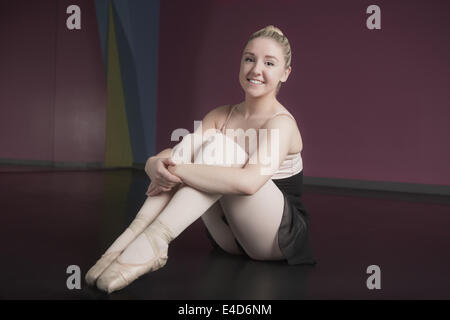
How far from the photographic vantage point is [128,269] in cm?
139

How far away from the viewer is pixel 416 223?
9.64 ft

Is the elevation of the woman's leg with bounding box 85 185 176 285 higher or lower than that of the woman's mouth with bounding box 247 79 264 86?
lower

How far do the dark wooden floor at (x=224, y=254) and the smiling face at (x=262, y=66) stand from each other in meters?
0.60

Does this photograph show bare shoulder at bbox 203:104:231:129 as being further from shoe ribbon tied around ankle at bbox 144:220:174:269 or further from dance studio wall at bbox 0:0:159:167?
dance studio wall at bbox 0:0:159:167

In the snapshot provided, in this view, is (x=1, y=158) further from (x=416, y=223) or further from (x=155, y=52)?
(x=416, y=223)

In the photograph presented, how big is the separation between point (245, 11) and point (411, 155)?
2210mm

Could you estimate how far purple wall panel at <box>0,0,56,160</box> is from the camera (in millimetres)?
6047

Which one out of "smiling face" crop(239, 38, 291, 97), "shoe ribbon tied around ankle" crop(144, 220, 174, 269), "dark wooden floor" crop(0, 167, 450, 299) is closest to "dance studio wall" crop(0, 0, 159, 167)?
"dark wooden floor" crop(0, 167, 450, 299)

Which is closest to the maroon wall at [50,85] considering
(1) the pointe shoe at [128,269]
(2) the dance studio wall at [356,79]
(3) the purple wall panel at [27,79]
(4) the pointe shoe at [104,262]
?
(3) the purple wall panel at [27,79]

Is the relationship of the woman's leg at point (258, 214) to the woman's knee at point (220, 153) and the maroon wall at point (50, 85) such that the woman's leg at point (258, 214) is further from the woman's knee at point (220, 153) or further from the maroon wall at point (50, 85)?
the maroon wall at point (50, 85)

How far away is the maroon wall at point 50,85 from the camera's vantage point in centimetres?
589

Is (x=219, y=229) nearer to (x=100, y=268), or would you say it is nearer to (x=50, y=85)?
(x=100, y=268)

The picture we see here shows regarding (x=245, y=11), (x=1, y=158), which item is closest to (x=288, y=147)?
(x=245, y=11)

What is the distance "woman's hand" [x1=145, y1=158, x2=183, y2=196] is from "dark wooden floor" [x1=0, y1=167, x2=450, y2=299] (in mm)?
274
